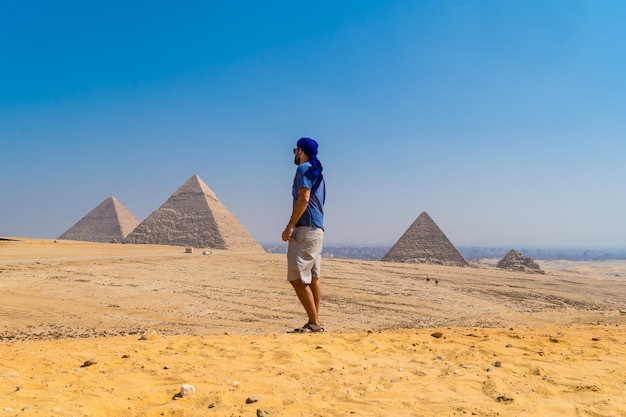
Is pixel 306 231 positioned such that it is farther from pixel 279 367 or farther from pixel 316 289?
pixel 279 367

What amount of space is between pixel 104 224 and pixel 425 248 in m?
37.8

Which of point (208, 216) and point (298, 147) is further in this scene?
point (208, 216)

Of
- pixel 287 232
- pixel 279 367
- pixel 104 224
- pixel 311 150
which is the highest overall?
pixel 104 224

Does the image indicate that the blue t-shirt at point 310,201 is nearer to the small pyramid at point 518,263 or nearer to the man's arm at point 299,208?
the man's arm at point 299,208

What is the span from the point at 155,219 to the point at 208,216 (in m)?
6.02

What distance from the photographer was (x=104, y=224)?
5225 centimetres

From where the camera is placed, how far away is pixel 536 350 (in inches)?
168

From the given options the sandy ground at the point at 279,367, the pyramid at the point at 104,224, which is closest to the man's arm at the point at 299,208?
the sandy ground at the point at 279,367

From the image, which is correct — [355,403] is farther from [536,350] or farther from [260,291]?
[260,291]

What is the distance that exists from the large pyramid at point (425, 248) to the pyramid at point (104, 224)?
106ft

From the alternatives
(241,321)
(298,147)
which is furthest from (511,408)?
(241,321)

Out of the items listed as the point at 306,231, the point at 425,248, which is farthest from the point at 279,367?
the point at 425,248

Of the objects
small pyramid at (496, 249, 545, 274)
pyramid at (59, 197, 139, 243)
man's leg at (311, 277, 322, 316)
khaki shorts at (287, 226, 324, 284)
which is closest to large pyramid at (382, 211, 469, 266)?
small pyramid at (496, 249, 545, 274)

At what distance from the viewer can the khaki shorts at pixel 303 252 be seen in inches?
198
